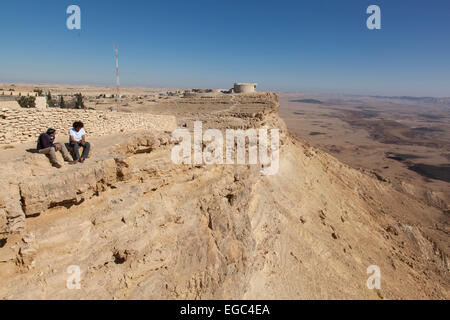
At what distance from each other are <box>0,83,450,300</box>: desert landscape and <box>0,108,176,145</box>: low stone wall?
3cm

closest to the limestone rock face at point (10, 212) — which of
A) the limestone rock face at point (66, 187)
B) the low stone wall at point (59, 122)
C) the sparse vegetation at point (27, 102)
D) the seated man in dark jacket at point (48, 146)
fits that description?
the limestone rock face at point (66, 187)

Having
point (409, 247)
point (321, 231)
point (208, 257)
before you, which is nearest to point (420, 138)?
point (409, 247)

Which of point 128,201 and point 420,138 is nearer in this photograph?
point 128,201

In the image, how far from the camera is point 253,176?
10.1 metres

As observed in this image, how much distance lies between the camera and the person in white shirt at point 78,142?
5742 mm

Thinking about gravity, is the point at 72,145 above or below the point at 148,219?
above

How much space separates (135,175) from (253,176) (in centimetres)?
513

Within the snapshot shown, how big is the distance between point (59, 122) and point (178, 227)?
482 centimetres

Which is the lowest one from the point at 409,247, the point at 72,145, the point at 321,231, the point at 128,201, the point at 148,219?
the point at 409,247

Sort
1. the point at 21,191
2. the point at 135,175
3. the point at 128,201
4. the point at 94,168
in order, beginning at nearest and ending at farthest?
the point at 21,191 < the point at 94,168 < the point at 128,201 < the point at 135,175

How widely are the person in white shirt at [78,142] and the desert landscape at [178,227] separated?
239mm

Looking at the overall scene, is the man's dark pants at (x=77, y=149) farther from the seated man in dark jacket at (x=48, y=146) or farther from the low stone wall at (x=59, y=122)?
the low stone wall at (x=59, y=122)

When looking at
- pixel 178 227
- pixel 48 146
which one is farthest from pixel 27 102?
pixel 178 227
